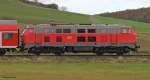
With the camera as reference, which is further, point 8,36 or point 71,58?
point 8,36

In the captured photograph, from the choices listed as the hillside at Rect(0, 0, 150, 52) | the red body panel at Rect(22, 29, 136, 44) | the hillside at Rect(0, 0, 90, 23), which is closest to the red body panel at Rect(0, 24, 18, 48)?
the red body panel at Rect(22, 29, 136, 44)

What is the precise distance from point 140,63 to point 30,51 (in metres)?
12.4

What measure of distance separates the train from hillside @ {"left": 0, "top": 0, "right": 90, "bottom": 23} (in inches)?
2392

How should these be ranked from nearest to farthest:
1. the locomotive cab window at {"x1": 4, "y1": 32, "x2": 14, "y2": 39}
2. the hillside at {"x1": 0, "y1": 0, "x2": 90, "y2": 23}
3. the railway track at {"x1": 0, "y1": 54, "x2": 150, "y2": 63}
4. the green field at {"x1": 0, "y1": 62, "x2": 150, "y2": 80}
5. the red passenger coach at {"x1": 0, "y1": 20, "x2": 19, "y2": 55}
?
the green field at {"x1": 0, "y1": 62, "x2": 150, "y2": 80}
the railway track at {"x1": 0, "y1": 54, "x2": 150, "y2": 63}
the red passenger coach at {"x1": 0, "y1": 20, "x2": 19, "y2": 55}
the locomotive cab window at {"x1": 4, "y1": 32, "x2": 14, "y2": 39}
the hillside at {"x1": 0, "y1": 0, "x2": 90, "y2": 23}

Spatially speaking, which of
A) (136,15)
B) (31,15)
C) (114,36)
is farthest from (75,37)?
(136,15)

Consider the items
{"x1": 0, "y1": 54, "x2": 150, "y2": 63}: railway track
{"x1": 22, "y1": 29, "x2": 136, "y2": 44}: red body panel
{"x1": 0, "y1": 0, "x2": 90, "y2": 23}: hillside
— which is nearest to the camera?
{"x1": 0, "y1": 54, "x2": 150, "y2": 63}: railway track

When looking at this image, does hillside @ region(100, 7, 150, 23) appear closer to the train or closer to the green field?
the train

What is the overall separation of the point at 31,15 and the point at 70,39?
7795 centimetres

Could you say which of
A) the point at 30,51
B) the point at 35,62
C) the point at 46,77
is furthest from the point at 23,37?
the point at 46,77

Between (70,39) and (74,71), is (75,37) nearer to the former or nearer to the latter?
(70,39)

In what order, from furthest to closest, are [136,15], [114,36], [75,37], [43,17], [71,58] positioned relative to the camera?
[136,15], [43,17], [114,36], [75,37], [71,58]

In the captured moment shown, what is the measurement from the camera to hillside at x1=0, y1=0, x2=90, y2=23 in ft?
403

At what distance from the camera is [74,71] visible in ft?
145

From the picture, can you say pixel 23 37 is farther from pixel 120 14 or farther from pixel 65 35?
pixel 120 14
